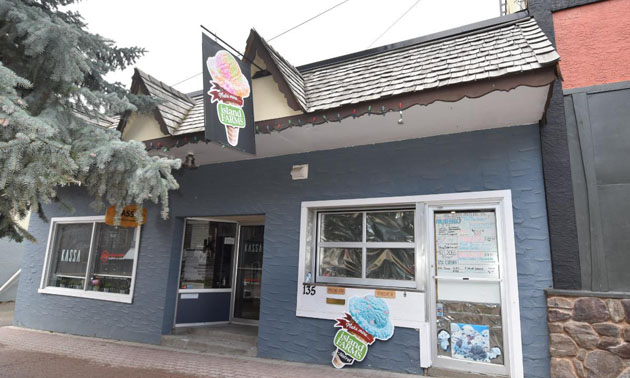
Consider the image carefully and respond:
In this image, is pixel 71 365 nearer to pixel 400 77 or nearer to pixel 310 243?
pixel 310 243

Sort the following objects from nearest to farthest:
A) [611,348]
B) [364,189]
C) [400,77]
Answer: [611,348] < [400,77] < [364,189]

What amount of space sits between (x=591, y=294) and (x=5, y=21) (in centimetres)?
730

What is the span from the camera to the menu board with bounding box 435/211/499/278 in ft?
16.9

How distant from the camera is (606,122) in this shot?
475 centimetres

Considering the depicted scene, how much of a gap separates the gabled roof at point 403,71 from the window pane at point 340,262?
2192mm

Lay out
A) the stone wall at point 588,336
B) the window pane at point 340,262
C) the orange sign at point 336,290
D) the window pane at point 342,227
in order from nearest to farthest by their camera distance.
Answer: the stone wall at point 588,336 → the orange sign at point 336,290 → the window pane at point 340,262 → the window pane at point 342,227

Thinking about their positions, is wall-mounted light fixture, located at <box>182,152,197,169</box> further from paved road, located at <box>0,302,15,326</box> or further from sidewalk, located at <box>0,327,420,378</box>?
paved road, located at <box>0,302,15,326</box>

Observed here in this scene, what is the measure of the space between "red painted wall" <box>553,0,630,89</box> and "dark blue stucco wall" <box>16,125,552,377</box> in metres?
0.92

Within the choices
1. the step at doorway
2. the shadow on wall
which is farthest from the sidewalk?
the shadow on wall

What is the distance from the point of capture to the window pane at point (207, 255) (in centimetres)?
782

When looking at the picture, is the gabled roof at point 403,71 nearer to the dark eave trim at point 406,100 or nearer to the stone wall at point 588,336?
the dark eave trim at point 406,100

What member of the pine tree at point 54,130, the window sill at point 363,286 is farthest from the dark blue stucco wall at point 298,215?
the pine tree at point 54,130

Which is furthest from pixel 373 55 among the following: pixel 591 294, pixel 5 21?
pixel 5 21

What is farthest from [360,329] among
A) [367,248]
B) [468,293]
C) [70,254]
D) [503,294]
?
[70,254]
